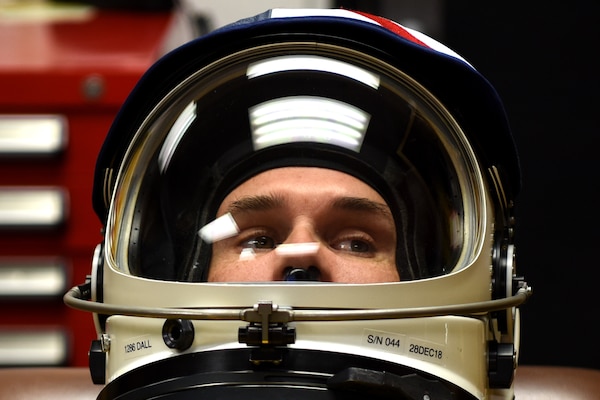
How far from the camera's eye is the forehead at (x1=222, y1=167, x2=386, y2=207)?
94 cm

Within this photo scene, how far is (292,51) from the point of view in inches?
38.2

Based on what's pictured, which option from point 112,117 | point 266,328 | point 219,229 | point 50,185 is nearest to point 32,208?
point 50,185

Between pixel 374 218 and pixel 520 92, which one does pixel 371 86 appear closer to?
pixel 374 218

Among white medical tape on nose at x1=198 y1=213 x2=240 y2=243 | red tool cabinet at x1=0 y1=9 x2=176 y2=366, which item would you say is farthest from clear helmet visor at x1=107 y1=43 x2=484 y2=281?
red tool cabinet at x1=0 y1=9 x2=176 y2=366

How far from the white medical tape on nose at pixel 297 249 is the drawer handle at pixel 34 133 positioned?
90 centimetres

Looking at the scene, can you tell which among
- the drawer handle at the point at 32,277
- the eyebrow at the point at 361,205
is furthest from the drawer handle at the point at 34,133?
the eyebrow at the point at 361,205

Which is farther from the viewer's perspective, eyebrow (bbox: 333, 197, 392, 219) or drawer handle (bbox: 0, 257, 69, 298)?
drawer handle (bbox: 0, 257, 69, 298)

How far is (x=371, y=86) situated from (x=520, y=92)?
3.21 ft

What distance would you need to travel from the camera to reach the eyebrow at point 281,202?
94 cm

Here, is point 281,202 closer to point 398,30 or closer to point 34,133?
A: point 398,30

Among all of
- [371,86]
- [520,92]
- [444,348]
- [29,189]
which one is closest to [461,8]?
[520,92]

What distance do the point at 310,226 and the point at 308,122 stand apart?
0.29ft

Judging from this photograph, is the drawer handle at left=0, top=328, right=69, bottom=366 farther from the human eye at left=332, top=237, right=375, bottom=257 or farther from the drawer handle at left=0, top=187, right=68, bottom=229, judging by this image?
the human eye at left=332, top=237, right=375, bottom=257

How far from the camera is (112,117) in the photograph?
1.75 m
